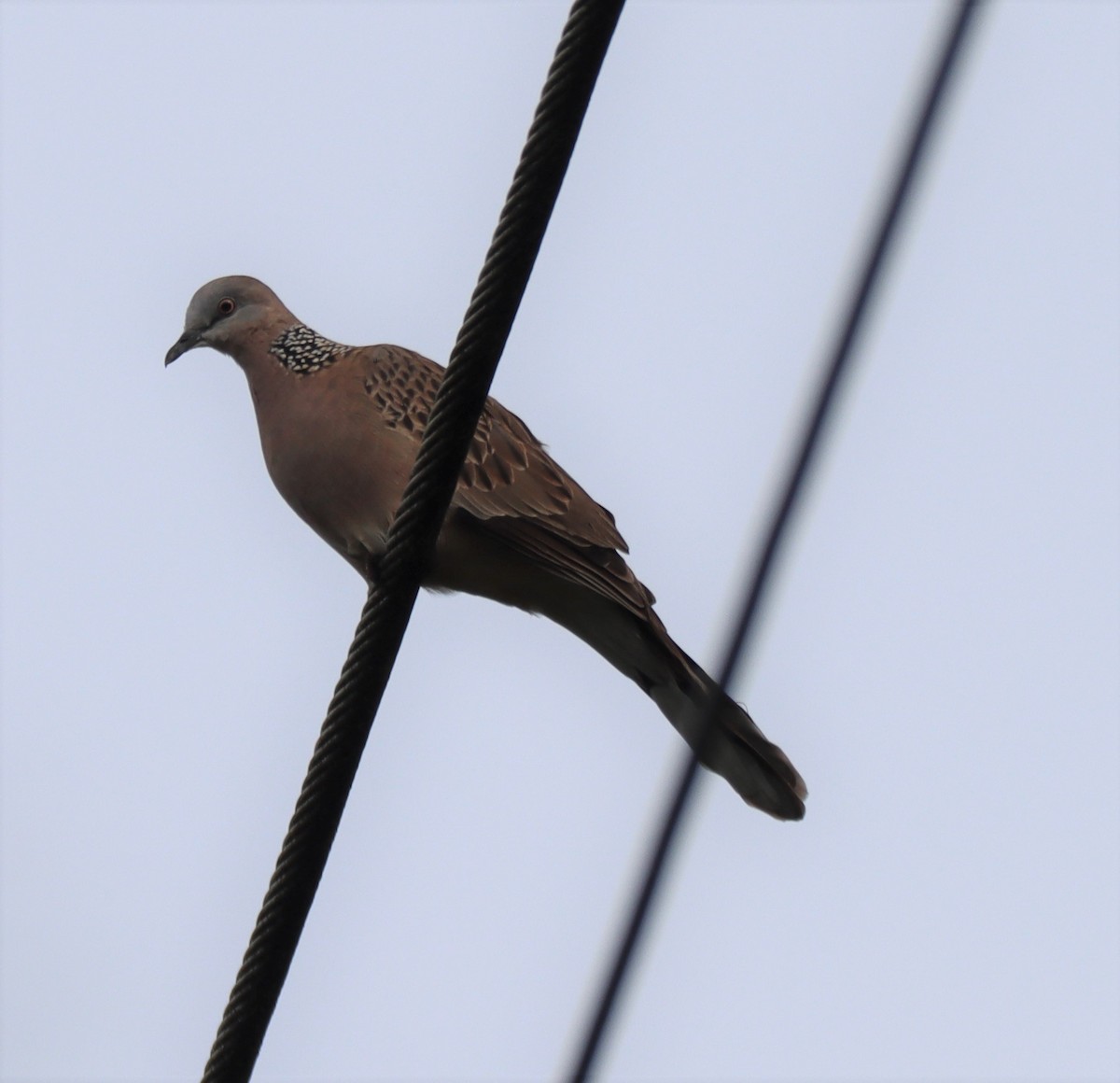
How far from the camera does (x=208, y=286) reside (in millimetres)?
5188

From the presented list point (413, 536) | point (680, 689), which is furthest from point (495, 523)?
point (413, 536)

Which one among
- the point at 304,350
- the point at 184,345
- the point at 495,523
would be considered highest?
the point at 304,350

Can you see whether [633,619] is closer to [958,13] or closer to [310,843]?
[310,843]

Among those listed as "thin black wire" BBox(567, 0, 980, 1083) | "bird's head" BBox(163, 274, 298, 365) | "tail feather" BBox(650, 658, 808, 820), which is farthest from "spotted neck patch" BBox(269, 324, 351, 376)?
"thin black wire" BBox(567, 0, 980, 1083)

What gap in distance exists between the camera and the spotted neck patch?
185 inches

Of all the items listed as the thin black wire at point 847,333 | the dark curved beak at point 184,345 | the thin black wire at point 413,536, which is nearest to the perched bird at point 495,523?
the dark curved beak at point 184,345

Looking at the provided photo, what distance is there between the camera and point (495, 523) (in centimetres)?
429

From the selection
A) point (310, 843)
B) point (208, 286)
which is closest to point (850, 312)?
point (310, 843)

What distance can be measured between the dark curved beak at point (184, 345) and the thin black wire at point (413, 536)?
8.92ft

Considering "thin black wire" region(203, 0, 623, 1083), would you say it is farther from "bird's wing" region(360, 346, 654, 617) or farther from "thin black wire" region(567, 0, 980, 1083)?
"bird's wing" region(360, 346, 654, 617)

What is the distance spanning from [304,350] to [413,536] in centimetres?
235

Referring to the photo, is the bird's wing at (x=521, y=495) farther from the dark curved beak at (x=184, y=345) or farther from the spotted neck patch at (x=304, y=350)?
the dark curved beak at (x=184, y=345)

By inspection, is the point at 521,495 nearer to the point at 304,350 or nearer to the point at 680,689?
the point at 680,689

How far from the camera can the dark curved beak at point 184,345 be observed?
16.9 feet
